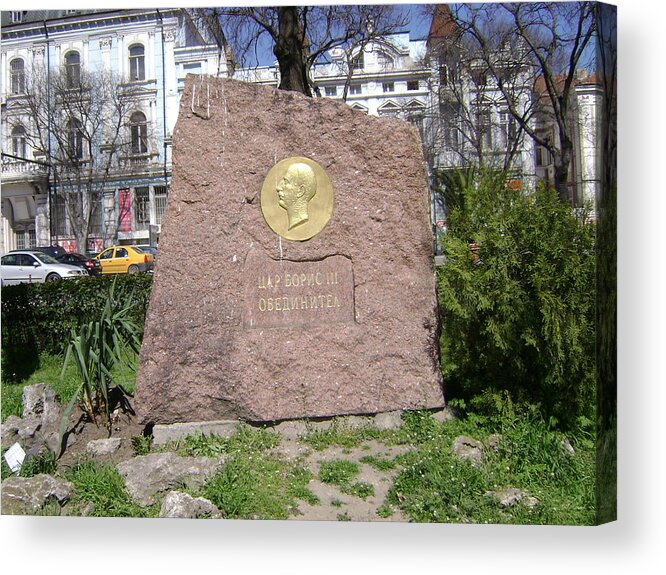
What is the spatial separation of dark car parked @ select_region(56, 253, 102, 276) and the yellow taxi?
466 millimetres

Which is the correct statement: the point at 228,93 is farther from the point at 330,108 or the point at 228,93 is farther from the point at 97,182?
the point at 97,182

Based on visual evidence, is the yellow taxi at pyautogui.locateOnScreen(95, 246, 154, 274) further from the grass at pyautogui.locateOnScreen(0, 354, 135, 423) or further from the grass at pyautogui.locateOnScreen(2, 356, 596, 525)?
the grass at pyautogui.locateOnScreen(2, 356, 596, 525)

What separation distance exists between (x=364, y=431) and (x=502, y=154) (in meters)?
7.91

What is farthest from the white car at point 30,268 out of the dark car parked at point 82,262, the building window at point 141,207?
the building window at point 141,207

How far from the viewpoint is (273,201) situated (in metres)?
4.34

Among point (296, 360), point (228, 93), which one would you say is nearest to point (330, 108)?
point (228, 93)

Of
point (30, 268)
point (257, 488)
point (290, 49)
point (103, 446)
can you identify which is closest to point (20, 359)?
point (30, 268)

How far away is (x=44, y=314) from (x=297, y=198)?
12.4 ft

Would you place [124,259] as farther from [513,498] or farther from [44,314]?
[513,498]

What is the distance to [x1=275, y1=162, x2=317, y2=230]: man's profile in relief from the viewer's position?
4.32m

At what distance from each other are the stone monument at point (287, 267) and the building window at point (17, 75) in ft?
10.8

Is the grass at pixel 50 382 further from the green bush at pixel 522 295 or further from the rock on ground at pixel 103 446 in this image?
the green bush at pixel 522 295

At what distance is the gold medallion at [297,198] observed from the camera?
14.2 feet

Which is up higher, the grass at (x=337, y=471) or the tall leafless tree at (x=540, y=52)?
the tall leafless tree at (x=540, y=52)
